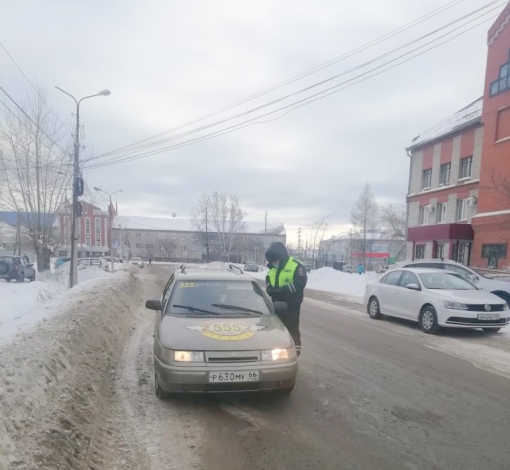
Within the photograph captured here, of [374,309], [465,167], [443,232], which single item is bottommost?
[374,309]

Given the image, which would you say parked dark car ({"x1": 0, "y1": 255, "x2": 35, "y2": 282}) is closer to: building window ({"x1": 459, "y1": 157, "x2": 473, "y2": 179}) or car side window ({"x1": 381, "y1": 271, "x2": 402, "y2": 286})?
car side window ({"x1": 381, "y1": 271, "x2": 402, "y2": 286})

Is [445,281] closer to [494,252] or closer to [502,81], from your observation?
[494,252]

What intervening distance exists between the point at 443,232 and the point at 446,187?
485cm

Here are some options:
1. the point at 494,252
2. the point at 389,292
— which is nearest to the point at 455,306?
the point at 389,292

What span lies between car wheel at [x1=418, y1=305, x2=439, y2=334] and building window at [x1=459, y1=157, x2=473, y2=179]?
1939 cm

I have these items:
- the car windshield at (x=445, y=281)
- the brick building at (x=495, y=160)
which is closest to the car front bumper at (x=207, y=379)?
the car windshield at (x=445, y=281)

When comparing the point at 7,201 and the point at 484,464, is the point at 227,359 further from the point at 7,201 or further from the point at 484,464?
the point at 7,201

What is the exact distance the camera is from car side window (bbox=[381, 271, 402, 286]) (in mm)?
10812

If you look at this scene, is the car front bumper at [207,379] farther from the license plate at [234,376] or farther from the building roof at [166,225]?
the building roof at [166,225]

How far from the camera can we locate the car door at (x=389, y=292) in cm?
1043

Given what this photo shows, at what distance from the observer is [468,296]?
8852 mm

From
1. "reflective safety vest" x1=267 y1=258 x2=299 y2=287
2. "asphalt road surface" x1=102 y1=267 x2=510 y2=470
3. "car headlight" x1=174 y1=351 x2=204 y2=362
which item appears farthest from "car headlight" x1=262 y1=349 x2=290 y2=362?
"reflective safety vest" x1=267 y1=258 x2=299 y2=287

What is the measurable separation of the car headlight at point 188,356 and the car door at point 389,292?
25.0 feet

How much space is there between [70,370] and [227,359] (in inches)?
77.5
